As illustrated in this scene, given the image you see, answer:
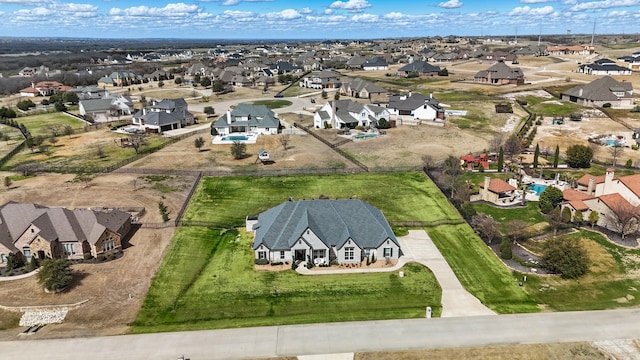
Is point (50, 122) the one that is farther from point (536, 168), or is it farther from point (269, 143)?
point (536, 168)

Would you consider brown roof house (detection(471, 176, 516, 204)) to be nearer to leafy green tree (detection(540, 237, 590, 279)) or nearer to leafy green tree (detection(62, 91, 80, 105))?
leafy green tree (detection(540, 237, 590, 279))

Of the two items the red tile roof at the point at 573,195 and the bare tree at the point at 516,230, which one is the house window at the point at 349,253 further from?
the red tile roof at the point at 573,195

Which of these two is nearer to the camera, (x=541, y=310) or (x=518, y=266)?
(x=541, y=310)

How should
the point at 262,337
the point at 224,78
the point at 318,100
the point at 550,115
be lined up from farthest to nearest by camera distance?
the point at 224,78
the point at 318,100
the point at 550,115
the point at 262,337

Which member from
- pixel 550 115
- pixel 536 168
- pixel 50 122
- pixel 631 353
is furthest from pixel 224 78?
pixel 631 353

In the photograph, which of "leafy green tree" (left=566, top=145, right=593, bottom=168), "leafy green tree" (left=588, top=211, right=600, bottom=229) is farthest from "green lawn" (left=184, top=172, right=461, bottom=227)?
"leafy green tree" (left=566, top=145, right=593, bottom=168)

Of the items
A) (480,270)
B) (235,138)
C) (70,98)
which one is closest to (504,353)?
(480,270)
